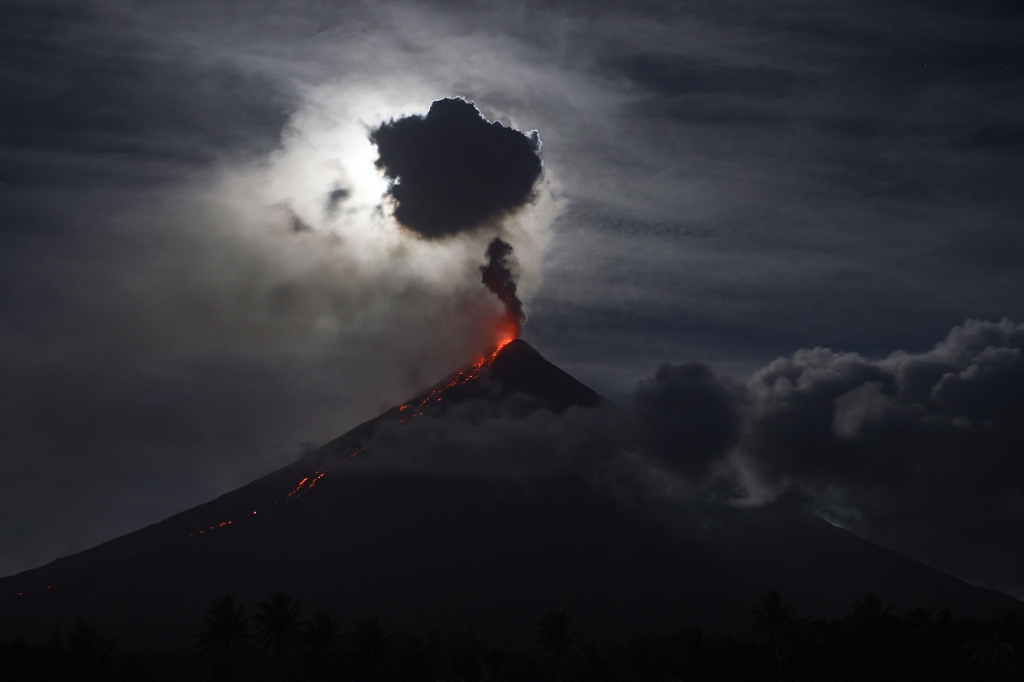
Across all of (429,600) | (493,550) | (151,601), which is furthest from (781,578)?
(151,601)

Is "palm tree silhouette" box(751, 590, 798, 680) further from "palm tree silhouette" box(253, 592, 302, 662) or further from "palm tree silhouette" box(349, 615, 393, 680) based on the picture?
"palm tree silhouette" box(253, 592, 302, 662)

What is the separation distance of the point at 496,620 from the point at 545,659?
1273 inches

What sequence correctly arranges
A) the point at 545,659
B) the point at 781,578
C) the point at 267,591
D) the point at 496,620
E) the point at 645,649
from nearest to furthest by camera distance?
the point at 645,649 < the point at 545,659 < the point at 496,620 < the point at 267,591 < the point at 781,578

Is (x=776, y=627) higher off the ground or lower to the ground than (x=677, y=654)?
higher

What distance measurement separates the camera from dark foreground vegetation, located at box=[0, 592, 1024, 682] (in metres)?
82.8

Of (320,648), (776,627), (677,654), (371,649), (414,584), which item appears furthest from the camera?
(414,584)

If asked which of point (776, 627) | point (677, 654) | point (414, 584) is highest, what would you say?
point (414, 584)

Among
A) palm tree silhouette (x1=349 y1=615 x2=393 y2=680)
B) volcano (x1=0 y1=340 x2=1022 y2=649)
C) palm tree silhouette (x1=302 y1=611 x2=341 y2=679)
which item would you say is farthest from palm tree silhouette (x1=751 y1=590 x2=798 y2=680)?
volcano (x1=0 y1=340 x2=1022 y2=649)

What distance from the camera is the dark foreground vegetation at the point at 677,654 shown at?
8281 cm

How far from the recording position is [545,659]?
5039 inches

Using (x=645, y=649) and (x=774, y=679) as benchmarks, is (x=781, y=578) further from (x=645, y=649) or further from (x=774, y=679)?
(x=774, y=679)

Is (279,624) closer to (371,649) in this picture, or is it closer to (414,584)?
(371,649)

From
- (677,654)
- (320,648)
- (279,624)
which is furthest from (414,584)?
(677,654)

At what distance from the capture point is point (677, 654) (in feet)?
320
